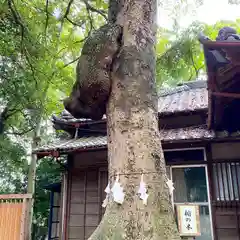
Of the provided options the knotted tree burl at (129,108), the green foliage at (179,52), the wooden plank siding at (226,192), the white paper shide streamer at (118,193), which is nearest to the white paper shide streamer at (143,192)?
the knotted tree burl at (129,108)

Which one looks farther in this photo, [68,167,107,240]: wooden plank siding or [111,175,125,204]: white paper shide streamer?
[68,167,107,240]: wooden plank siding

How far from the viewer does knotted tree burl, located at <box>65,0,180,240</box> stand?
7.74 feet

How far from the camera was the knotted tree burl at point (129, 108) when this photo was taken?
2359 millimetres

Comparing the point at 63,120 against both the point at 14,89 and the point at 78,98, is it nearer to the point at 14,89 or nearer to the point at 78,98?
the point at 14,89

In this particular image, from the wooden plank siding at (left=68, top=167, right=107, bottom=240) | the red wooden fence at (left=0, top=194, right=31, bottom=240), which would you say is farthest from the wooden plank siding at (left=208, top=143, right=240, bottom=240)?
the red wooden fence at (left=0, top=194, right=31, bottom=240)

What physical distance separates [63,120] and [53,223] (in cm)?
404

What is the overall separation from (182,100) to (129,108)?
21.0 feet

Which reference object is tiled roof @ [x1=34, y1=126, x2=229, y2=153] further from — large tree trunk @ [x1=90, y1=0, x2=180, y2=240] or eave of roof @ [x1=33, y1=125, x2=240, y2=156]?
large tree trunk @ [x1=90, y1=0, x2=180, y2=240]

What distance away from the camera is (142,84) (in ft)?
9.23

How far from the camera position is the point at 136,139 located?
2.59m

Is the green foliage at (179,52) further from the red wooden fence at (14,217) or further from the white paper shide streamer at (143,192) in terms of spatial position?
the white paper shide streamer at (143,192)

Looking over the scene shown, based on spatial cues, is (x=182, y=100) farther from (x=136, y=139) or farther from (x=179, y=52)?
(x=136, y=139)

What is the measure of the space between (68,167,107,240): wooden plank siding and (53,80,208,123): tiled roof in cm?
171

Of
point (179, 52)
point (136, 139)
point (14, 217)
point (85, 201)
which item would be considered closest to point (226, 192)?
point (85, 201)
